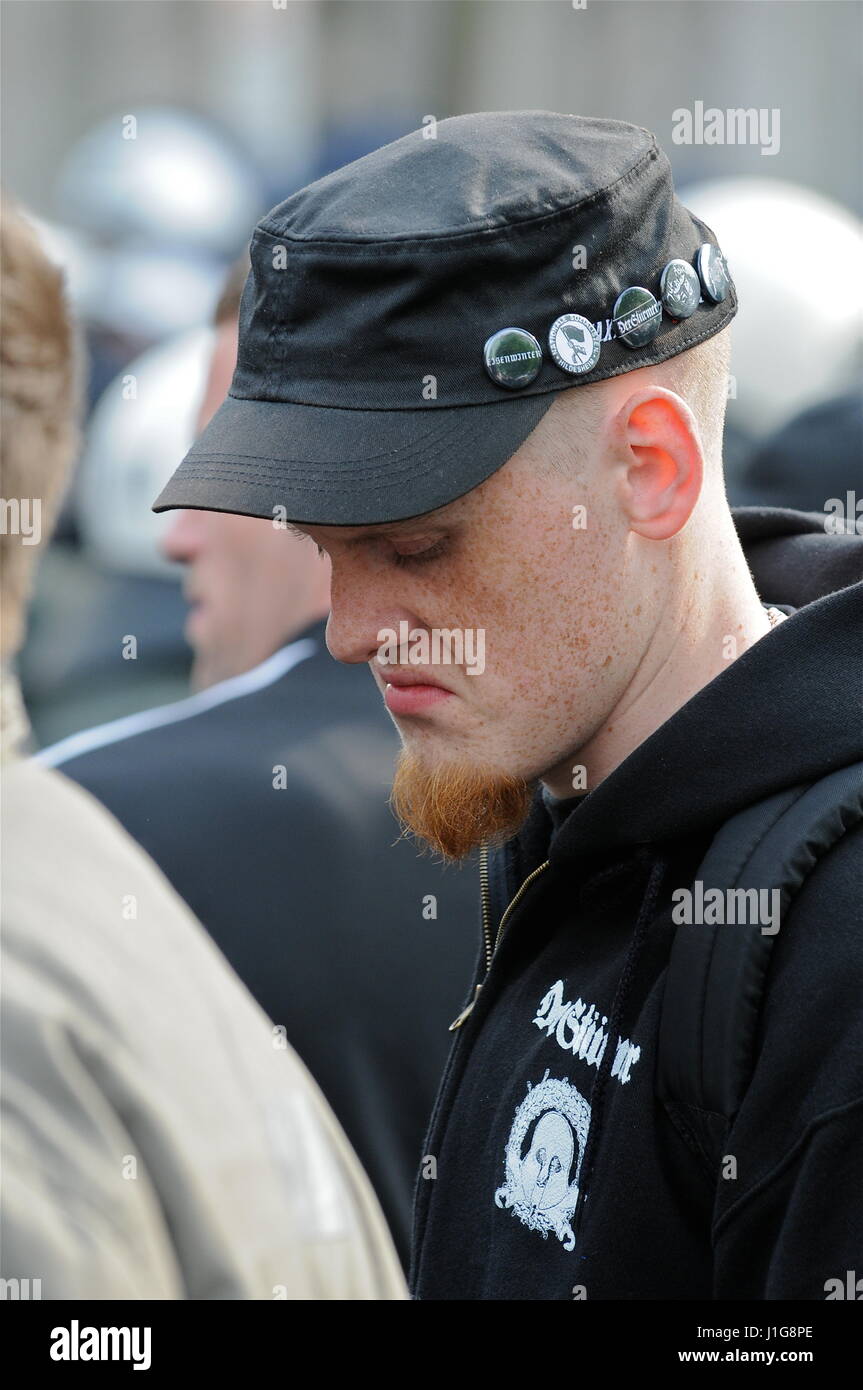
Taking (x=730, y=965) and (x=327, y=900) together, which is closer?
(x=730, y=965)

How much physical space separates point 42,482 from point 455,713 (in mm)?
1139

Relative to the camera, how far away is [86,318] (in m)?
6.22

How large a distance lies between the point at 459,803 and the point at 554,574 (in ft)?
0.75

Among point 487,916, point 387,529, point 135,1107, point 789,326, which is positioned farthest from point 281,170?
point 387,529

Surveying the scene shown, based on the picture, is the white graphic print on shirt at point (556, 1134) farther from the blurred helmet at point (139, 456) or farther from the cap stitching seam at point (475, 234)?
the blurred helmet at point (139, 456)

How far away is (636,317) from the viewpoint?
1.32 m

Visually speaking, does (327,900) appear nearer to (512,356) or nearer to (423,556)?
(423,556)

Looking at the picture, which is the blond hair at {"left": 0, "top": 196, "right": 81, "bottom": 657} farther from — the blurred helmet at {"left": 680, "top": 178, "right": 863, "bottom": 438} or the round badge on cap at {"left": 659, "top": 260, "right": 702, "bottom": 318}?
the blurred helmet at {"left": 680, "top": 178, "right": 863, "bottom": 438}

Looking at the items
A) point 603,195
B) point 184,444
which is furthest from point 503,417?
point 184,444

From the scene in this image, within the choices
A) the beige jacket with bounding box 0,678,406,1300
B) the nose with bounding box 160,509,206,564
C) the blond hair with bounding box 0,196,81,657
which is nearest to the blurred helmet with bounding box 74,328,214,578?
the nose with bounding box 160,509,206,564

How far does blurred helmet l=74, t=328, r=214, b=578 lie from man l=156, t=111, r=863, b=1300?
10.1ft

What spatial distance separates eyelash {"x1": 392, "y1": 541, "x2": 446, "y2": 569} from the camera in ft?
4.52

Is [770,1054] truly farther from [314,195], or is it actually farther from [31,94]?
[31,94]

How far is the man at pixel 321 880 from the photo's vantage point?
99.0 inches
